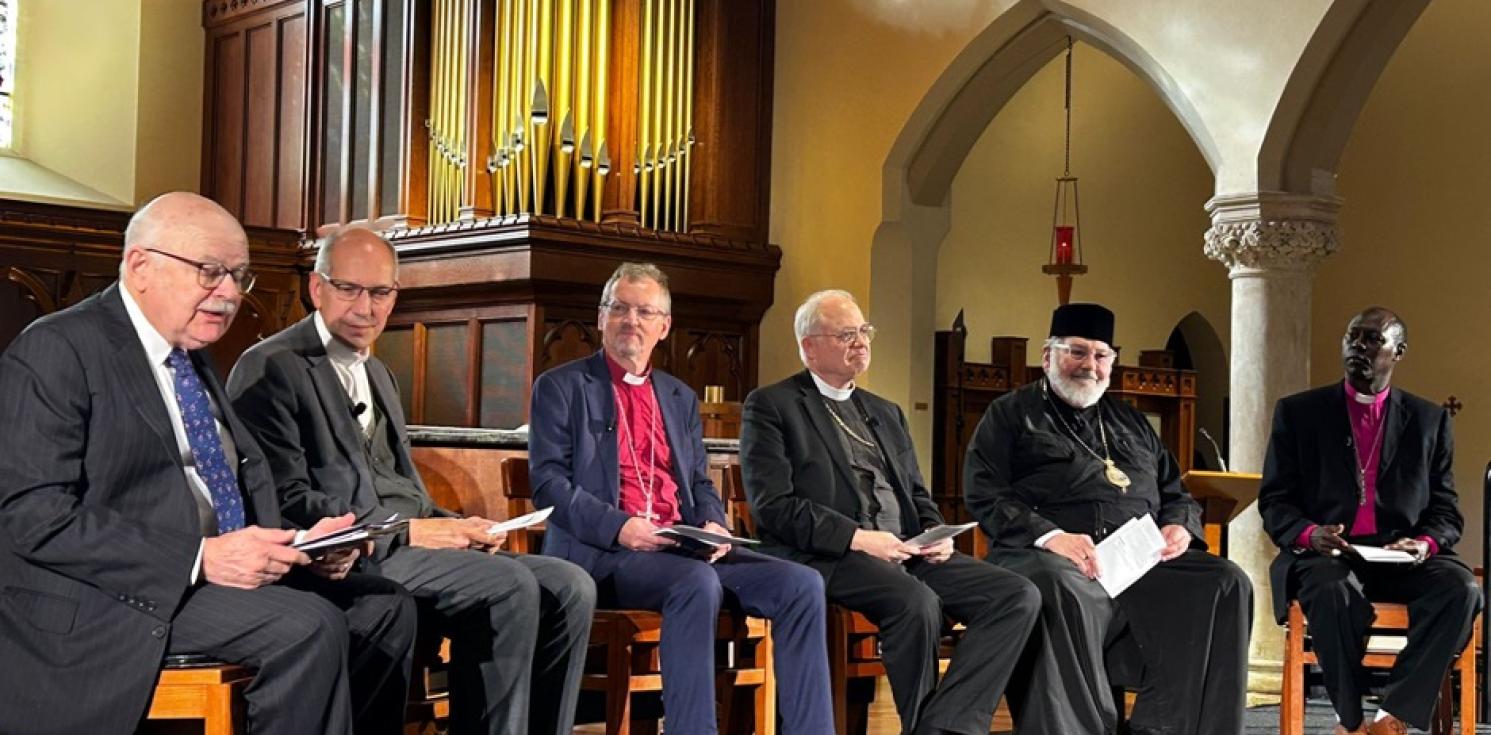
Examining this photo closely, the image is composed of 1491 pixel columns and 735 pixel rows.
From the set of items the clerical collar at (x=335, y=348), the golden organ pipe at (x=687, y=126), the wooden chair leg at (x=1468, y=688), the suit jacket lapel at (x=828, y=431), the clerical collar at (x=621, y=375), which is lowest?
the wooden chair leg at (x=1468, y=688)

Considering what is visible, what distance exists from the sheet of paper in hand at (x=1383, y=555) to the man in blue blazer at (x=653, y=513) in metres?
1.74

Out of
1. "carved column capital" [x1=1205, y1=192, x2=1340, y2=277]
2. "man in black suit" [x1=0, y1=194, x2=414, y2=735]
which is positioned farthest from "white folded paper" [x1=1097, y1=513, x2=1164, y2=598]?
"carved column capital" [x1=1205, y1=192, x2=1340, y2=277]

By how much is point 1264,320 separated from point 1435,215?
4780mm

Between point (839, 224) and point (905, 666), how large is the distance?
15.4ft

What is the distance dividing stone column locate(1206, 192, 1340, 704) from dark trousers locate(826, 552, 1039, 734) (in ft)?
9.53

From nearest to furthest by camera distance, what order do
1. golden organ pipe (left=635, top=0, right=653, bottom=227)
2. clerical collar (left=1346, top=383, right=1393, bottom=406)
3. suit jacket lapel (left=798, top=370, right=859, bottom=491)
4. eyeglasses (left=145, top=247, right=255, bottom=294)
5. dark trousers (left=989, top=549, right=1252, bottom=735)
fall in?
eyeglasses (left=145, top=247, right=255, bottom=294) → dark trousers (left=989, top=549, right=1252, bottom=735) → suit jacket lapel (left=798, top=370, right=859, bottom=491) → clerical collar (left=1346, top=383, right=1393, bottom=406) → golden organ pipe (left=635, top=0, right=653, bottom=227)

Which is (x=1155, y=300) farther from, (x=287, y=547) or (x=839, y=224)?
(x=287, y=547)

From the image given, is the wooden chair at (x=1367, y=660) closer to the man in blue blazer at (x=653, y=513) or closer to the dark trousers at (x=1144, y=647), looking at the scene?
the dark trousers at (x=1144, y=647)

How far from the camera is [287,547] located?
3502mm

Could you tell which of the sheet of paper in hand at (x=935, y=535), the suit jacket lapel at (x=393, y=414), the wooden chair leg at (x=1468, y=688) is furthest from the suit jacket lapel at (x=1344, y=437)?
the suit jacket lapel at (x=393, y=414)

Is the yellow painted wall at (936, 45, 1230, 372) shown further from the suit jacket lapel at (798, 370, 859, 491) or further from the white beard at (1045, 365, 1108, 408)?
the suit jacket lapel at (798, 370, 859, 491)

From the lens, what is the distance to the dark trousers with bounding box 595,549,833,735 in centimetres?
452

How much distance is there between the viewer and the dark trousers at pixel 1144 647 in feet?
17.0

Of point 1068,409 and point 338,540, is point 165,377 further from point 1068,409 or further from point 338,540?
point 1068,409
